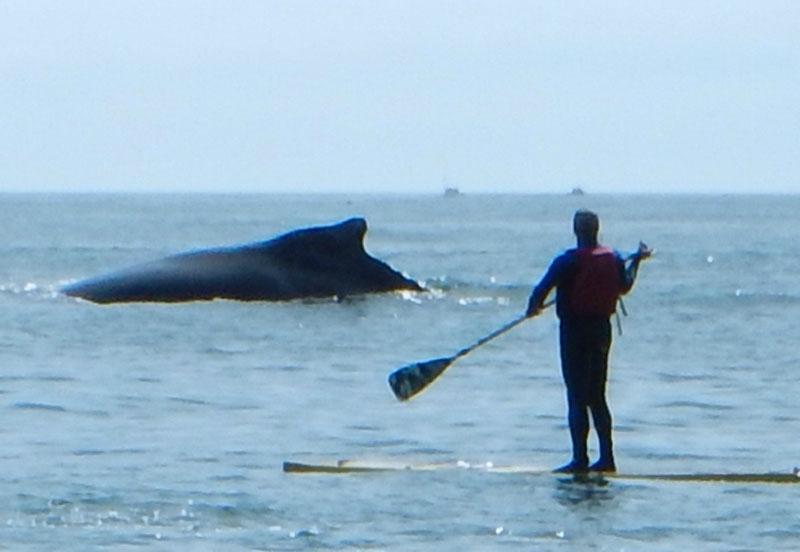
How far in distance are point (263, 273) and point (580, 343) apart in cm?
2941

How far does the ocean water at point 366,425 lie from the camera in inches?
699

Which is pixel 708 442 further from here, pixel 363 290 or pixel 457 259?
pixel 457 259

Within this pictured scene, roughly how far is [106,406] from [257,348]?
34.0ft

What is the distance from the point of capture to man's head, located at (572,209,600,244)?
19.2 meters

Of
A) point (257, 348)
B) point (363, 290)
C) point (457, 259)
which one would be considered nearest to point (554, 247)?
point (457, 259)

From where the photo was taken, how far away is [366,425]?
81.4ft

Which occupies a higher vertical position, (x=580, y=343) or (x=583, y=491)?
(x=580, y=343)

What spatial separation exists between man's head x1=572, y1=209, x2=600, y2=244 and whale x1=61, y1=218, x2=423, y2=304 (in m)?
27.9

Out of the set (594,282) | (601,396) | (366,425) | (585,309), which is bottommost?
(366,425)

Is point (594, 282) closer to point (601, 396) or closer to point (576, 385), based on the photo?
point (576, 385)

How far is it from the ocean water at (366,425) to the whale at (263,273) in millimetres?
914

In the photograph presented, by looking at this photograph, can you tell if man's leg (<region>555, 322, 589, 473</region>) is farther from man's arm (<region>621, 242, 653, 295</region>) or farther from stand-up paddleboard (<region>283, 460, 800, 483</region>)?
man's arm (<region>621, 242, 653, 295</region>)

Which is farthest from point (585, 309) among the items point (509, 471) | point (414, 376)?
point (414, 376)

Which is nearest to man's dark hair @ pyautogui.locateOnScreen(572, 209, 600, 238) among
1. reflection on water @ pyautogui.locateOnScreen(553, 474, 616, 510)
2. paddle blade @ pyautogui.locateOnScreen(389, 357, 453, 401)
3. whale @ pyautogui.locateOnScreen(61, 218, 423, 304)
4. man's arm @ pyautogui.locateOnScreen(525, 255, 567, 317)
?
man's arm @ pyautogui.locateOnScreen(525, 255, 567, 317)
